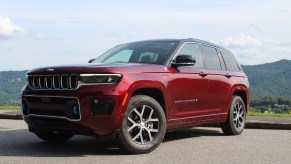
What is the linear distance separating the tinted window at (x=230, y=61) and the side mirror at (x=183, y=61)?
2.13 meters

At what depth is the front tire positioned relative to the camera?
18.5 feet

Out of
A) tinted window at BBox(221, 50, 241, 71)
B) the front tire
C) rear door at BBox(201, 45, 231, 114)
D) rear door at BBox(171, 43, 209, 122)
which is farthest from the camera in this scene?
tinted window at BBox(221, 50, 241, 71)

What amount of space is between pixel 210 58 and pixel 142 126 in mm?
2477

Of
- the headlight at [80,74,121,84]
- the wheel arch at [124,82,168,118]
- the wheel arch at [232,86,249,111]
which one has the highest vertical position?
the headlight at [80,74,121,84]

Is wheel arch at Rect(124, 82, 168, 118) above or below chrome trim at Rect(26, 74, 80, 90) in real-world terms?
below

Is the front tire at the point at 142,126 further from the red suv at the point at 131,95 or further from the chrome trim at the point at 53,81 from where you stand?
the chrome trim at the point at 53,81

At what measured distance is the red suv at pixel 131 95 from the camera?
542 cm

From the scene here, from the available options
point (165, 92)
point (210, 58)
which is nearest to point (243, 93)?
point (210, 58)

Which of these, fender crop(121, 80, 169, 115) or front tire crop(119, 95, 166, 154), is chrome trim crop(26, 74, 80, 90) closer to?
fender crop(121, 80, 169, 115)

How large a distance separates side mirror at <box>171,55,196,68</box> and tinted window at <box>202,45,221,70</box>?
1.13 meters

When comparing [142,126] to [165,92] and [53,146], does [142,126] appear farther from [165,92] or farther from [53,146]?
[53,146]

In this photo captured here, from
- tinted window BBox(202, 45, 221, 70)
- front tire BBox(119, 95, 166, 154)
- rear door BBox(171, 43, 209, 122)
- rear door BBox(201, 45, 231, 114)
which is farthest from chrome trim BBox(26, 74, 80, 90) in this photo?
tinted window BBox(202, 45, 221, 70)

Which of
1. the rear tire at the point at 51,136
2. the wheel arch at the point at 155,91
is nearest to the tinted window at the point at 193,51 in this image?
the wheel arch at the point at 155,91

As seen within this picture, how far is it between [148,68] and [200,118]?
65.5 inches
